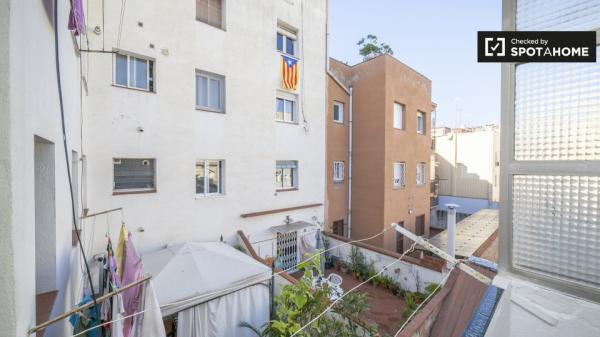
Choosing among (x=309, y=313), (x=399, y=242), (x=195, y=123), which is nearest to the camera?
(x=309, y=313)

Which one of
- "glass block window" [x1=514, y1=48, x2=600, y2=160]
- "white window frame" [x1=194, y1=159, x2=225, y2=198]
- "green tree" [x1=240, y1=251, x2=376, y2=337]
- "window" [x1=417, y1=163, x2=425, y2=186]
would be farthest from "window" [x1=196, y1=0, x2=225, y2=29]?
"window" [x1=417, y1=163, x2=425, y2=186]

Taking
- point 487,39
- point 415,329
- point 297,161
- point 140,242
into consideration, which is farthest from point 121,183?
point 487,39

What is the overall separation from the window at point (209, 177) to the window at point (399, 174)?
8.76m

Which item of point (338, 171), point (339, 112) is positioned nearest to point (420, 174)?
point (338, 171)

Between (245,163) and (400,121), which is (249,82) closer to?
(245,163)

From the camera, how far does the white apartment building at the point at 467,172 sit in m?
24.0

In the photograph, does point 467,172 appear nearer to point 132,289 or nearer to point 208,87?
point 208,87

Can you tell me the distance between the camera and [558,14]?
1.90m

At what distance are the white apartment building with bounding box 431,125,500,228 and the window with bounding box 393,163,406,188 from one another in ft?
42.2

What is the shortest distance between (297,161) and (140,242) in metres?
6.11

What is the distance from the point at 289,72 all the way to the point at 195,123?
4.42 metres

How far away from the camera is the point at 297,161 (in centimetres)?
1086

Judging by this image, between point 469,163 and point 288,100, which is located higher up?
point 288,100

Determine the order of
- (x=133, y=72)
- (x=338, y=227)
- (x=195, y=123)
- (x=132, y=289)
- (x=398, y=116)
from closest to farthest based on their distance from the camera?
(x=132, y=289), (x=133, y=72), (x=195, y=123), (x=338, y=227), (x=398, y=116)
